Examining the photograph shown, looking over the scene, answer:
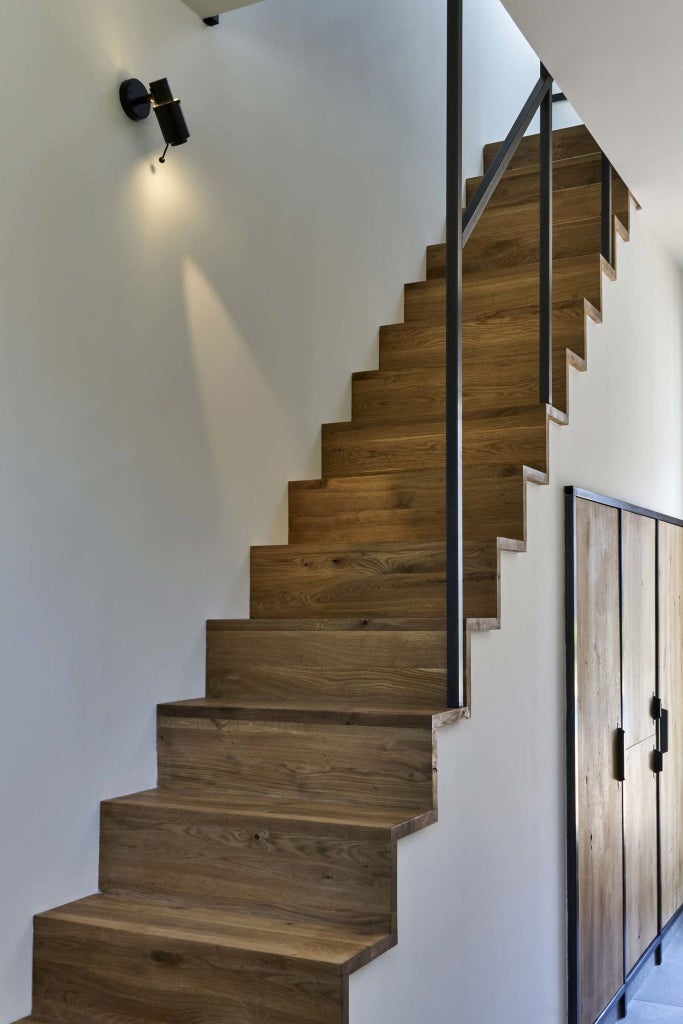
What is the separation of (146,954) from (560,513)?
1.81 m

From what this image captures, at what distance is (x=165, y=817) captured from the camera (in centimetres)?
229

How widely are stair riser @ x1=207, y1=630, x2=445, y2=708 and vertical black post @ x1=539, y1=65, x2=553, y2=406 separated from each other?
0.90 metres

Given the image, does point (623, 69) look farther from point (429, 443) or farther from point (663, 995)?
point (663, 995)

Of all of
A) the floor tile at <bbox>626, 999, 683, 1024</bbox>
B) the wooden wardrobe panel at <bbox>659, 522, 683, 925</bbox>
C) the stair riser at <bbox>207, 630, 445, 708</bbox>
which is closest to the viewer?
the stair riser at <bbox>207, 630, 445, 708</bbox>

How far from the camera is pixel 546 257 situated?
10.1 feet

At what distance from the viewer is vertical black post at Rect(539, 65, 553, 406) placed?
3004 millimetres

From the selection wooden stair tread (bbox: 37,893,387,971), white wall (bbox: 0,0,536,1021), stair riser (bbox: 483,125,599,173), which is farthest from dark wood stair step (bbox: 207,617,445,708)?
stair riser (bbox: 483,125,599,173)

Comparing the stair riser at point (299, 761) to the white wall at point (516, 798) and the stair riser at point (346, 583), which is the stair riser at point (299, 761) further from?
the stair riser at point (346, 583)

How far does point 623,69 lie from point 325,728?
2000 mm

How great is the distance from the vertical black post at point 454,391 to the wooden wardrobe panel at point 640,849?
1.77 metres

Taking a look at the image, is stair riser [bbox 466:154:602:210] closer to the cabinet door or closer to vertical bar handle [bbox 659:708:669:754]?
the cabinet door

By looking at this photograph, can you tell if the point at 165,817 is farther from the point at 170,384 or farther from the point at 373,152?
the point at 373,152

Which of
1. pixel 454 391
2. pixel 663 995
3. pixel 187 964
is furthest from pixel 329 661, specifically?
pixel 663 995

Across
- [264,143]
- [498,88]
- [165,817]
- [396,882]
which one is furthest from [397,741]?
[498,88]
